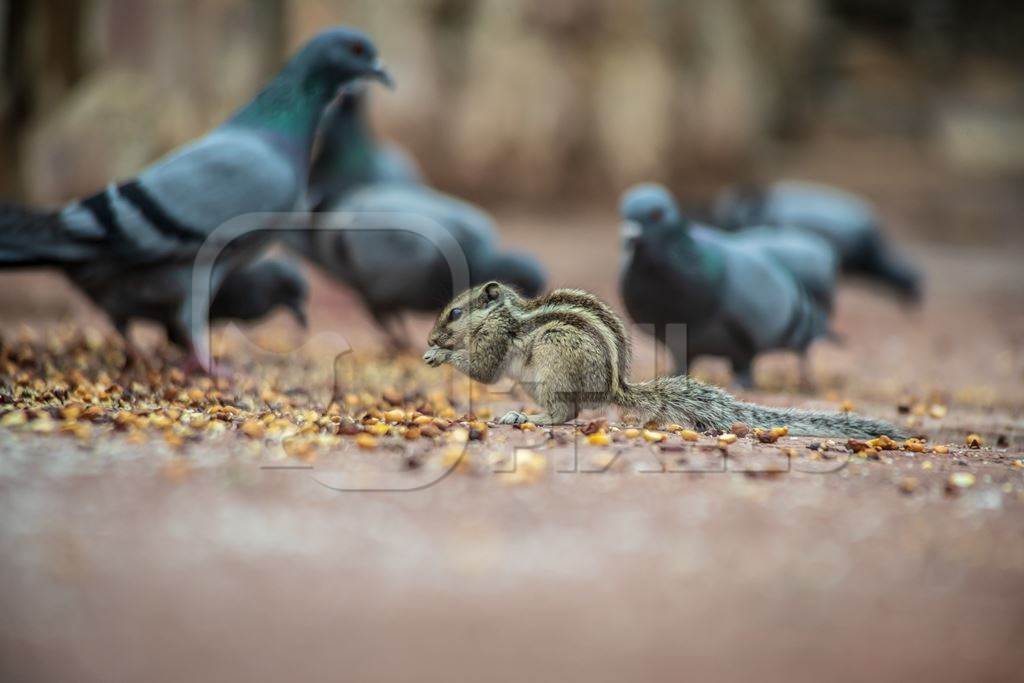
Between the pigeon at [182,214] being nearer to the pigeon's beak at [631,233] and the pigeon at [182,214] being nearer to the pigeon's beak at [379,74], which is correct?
the pigeon's beak at [379,74]

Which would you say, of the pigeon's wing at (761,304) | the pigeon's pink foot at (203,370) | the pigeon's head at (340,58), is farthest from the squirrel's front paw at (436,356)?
the pigeon's head at (340,58)

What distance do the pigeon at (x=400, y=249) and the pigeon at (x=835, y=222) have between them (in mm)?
3226

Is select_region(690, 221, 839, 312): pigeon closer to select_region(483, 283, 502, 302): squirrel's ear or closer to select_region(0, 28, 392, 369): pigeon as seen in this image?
select_region(0, 28, 392, 369): pigeon

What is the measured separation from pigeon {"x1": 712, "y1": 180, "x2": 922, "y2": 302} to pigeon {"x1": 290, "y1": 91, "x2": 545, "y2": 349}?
3226mm

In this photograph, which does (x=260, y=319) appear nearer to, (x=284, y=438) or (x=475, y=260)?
(x=475, y=260)

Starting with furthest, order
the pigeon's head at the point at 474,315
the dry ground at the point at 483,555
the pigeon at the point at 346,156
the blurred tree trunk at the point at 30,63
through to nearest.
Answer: the blurred tree trunk at the point at 30,63 < the pigeon at the point at 346,156 < the pigeon's head at the point at 474,315 < the dry ground at the point at 483,555

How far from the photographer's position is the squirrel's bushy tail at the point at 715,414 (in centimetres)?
386

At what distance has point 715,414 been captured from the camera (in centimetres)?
389

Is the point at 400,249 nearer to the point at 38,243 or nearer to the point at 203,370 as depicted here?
the point at 203,370

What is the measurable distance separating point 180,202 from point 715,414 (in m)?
2.87

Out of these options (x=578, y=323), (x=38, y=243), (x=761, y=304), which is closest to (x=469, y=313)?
(x=578, y=323)

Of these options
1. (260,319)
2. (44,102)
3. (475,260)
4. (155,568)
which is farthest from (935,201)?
(155,568)

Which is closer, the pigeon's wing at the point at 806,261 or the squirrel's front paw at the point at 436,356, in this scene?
the squirrel's front paw at the point at 436,356

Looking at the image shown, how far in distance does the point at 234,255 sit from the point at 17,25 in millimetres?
8793
